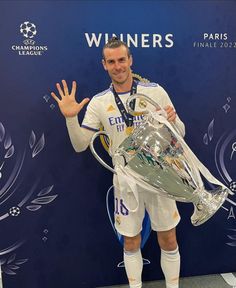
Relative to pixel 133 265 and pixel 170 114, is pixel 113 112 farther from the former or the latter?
pixel 133 265

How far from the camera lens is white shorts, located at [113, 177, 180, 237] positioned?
1.89 m

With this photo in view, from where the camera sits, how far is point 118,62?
5.81 ft

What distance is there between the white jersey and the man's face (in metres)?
0.11

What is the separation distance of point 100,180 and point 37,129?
0.47 m

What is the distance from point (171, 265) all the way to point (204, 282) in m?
0.45

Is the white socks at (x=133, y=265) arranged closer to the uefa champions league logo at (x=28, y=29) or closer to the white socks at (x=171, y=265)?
the white socks at (x=171, y=265)

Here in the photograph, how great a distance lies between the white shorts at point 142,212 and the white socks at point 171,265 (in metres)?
0.18

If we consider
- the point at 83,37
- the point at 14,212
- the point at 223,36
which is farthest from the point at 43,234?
the point at 223,36

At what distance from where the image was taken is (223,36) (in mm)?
2090

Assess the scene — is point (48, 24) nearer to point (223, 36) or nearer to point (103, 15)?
point (103, 15)

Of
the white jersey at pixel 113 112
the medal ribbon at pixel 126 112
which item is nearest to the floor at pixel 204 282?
the white jersey at pixel 113 112

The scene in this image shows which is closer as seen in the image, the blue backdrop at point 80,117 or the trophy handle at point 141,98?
the trophy handle at point 141,98

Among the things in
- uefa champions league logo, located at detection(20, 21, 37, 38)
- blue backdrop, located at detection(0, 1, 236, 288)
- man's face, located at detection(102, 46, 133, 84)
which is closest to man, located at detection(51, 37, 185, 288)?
man's face, located at detection(102, 46, 133, 84)

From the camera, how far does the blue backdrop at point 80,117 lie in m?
1.97
